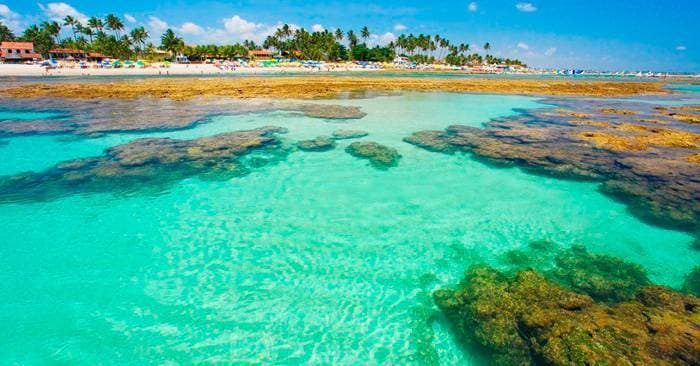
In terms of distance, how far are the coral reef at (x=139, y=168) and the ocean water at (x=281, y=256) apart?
2.57ft

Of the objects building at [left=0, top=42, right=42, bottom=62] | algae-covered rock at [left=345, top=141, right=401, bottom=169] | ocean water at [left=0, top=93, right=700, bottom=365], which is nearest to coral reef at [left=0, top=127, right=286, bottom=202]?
ocean water at [left=0, top=93, right=700, bottom=365]

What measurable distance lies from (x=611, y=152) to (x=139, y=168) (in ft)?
66.1

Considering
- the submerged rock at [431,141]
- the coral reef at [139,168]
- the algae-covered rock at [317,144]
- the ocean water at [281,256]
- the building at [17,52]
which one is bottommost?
the ocean water at [281,256]

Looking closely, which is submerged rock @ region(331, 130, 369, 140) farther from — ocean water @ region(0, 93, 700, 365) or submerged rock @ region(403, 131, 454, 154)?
ocean water @ region(0, 93, 700, 365)

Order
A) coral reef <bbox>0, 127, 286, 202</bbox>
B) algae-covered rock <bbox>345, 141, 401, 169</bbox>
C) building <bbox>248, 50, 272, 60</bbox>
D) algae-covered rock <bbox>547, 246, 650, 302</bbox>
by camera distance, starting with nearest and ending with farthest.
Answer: algae-covered rock <bbox>547, 246, 650, 302</bbox>
coral reef <bbox>0, 127, 286, 202</bbox>
algae-covered rock <bbox>345, 141, 401, 169</bbox>
building <bbox>248, 50, 272, 60</bbox>

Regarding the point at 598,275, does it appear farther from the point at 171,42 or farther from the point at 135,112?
the point at 171,42

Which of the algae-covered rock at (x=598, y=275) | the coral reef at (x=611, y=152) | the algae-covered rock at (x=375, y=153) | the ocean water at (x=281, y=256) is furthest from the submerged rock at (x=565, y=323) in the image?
the algae-covered rock at (x=375, y=153)

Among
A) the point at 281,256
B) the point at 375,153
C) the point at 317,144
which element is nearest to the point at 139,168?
the point at 317,144

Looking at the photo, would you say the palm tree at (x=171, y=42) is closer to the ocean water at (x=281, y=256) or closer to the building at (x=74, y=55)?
the building at (x=74, y=55)

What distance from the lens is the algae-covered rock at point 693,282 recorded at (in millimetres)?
6688

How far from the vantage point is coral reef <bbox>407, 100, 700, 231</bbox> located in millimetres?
10414

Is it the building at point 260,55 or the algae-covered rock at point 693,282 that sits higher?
the building at point 260,55

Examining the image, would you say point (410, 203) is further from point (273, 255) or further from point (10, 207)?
point (10, 207)

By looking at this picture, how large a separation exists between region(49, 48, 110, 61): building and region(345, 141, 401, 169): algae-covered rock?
10742 cm
